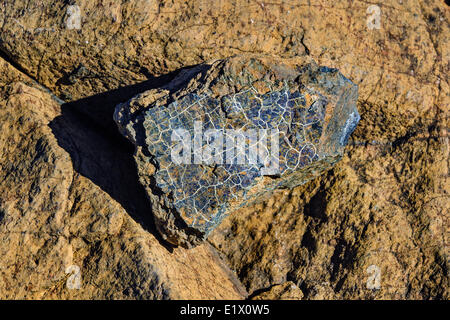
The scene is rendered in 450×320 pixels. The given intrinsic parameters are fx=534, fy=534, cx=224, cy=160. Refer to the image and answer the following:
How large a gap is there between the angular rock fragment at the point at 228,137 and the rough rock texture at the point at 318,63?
39cm

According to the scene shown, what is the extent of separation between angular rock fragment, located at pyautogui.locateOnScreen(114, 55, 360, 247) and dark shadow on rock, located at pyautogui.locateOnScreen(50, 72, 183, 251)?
0.29 m

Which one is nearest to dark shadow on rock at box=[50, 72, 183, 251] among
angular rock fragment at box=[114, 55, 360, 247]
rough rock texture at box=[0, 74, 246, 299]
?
rough rock texture at box=[0, 74, 246, 299]

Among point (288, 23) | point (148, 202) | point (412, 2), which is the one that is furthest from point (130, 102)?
point (412, 2)

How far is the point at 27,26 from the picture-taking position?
419cm

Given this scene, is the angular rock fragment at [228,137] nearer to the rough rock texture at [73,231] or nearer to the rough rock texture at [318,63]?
the rough rock texture at [73,231]

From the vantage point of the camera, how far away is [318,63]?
411cm

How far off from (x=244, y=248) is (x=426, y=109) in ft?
5.96

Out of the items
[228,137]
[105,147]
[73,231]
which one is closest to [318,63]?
[228,137]

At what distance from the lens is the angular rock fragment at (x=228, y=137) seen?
3576 millimetres

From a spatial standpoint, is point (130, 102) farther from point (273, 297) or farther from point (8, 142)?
point (273, 297)

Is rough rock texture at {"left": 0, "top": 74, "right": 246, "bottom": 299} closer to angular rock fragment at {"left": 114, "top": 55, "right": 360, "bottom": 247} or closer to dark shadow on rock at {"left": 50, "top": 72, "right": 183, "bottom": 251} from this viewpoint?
dark shadow on rock at {"left": 50, "top": 72, "right": 183, "bottom": 251}

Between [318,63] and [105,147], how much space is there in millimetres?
1808

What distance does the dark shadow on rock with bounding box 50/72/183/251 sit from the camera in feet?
12.9

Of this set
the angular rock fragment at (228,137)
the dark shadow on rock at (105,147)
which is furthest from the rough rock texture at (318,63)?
the angular rock fragment at (228,137)
